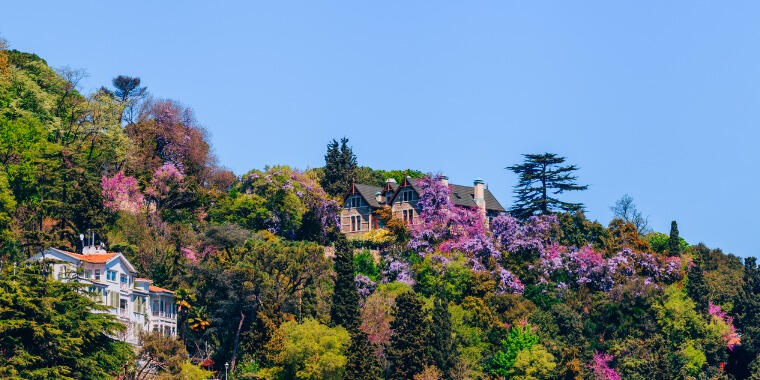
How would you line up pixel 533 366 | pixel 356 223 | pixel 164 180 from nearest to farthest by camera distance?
pixel 533 366 < pixel 164 180 < pixel 356 223

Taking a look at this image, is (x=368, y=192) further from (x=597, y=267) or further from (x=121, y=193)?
(x=597, y=267)

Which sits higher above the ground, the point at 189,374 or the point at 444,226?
the point at 444,226

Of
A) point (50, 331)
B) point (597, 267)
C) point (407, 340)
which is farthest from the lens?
point (597, 267)

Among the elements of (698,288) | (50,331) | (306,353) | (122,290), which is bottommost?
(306,353)

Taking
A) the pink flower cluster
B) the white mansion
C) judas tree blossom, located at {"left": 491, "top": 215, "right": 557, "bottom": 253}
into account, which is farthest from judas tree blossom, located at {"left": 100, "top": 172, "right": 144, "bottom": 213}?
the pink flower cluster

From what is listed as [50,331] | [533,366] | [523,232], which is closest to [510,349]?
[533,366]

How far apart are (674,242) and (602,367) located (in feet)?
67.7

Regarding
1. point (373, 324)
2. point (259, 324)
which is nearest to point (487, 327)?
point (373, 324)

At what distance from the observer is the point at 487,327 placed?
111125 mm

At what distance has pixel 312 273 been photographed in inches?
4166

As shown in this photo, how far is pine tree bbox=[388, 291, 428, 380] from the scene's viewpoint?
10206cm

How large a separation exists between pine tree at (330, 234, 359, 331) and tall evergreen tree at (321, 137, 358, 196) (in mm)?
27358

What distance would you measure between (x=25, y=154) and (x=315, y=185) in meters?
26.9

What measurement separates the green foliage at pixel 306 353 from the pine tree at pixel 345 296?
344 centimetres
